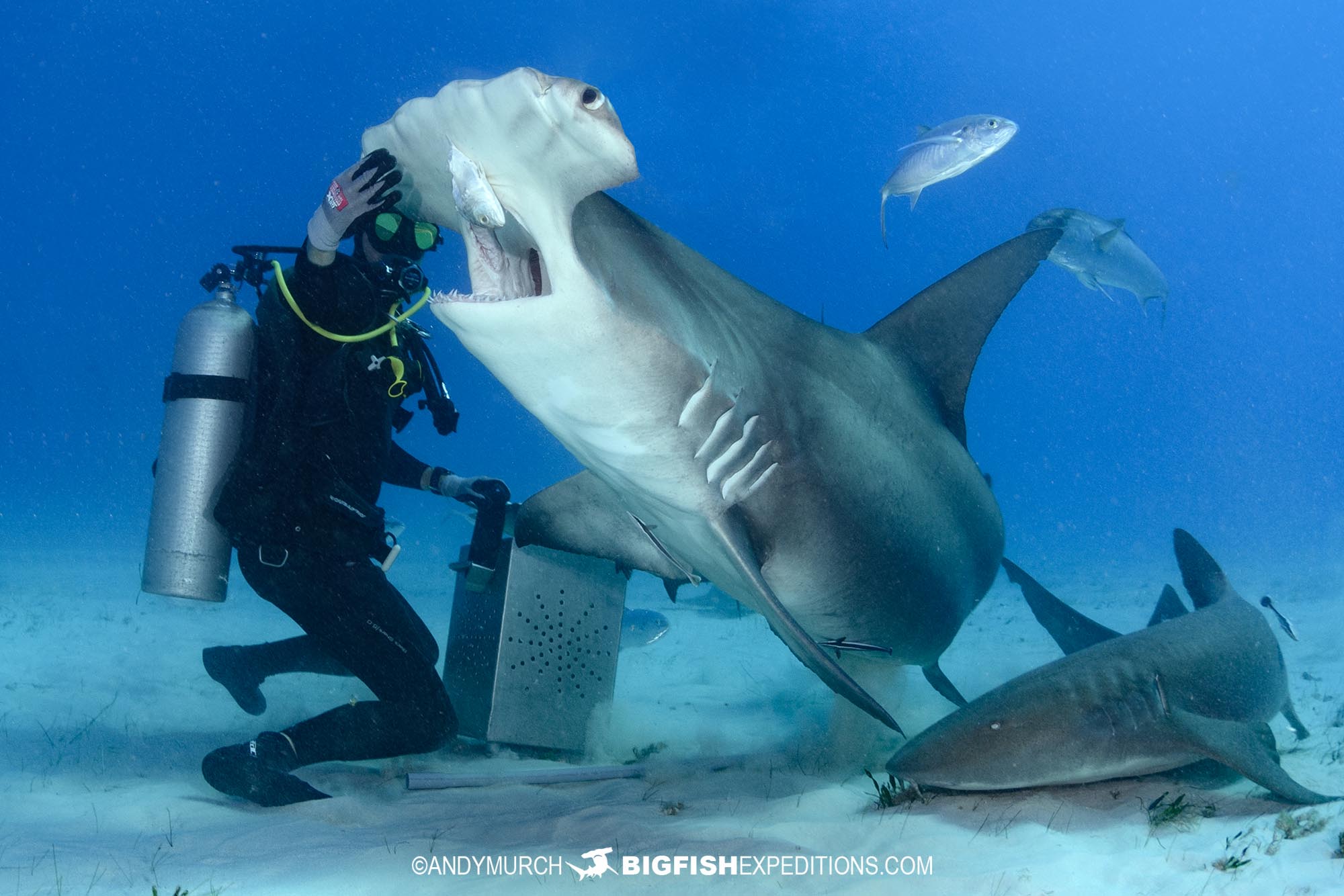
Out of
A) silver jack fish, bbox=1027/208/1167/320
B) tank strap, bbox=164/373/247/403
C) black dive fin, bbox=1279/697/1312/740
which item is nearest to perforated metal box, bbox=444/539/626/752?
tank strap, bbox=164/373/247/403

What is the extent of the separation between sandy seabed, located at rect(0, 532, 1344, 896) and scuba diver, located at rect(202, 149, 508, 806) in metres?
0.34

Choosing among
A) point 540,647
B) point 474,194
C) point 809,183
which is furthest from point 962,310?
point 809,183

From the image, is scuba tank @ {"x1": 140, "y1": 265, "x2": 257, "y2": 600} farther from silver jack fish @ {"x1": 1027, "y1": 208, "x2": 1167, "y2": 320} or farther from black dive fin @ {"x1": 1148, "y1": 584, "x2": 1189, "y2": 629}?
silver jack fish @ {"x1": 1027, "y1": 208, "x2": 1167, "y2": 320}

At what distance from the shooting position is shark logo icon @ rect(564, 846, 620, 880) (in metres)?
2.79

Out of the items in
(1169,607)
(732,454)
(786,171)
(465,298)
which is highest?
(786,171)

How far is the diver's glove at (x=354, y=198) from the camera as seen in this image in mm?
2686

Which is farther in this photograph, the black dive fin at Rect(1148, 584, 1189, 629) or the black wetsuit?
the black dive fin at Rect(1148, 584, 1189, 629)

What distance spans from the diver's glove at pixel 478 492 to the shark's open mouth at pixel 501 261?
228 centimetres

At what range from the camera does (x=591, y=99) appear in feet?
5.96

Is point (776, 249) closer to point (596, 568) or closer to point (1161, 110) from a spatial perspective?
point (1161, 110)

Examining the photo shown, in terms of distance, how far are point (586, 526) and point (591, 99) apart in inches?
Result: 117

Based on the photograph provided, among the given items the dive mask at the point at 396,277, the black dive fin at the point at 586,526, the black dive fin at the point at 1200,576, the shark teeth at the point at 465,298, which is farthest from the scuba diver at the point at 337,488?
the black dive fin at the point at 1200,576

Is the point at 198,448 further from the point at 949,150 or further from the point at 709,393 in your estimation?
the point at 949,150

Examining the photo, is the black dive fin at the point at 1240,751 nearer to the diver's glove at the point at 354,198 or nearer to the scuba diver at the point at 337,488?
the scuba diver at the point at 337,488
